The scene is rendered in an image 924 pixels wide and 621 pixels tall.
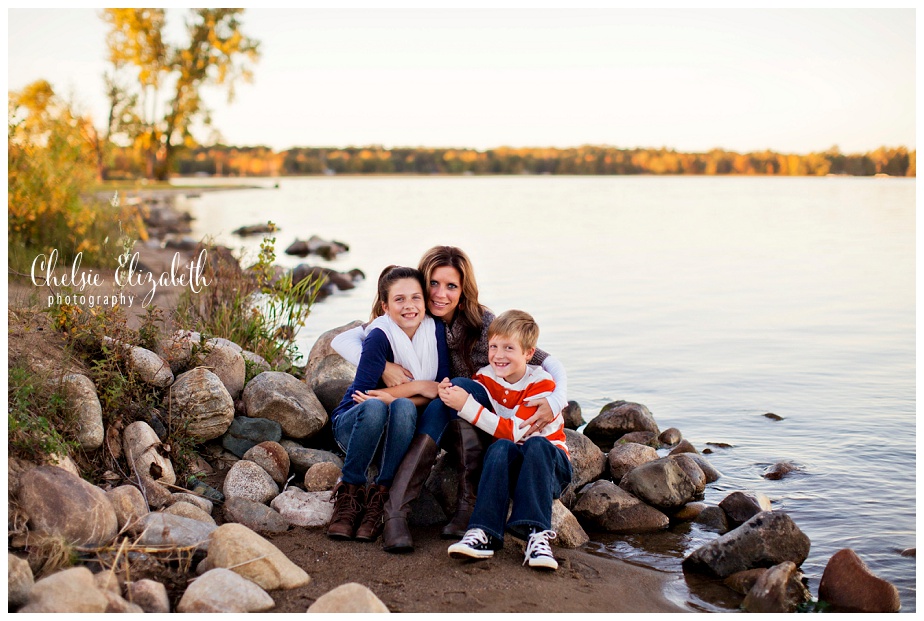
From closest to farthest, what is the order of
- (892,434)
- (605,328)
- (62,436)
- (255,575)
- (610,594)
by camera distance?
1. (255,575)
2. (610,594)
3. (62,436)
4. (892,434)
5. (605,328)

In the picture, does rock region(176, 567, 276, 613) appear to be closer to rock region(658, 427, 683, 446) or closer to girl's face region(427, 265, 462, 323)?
girl's face region(427, 265, 462, 323)

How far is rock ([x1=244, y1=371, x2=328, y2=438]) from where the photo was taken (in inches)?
222

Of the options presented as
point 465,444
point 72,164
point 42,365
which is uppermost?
point 72,164

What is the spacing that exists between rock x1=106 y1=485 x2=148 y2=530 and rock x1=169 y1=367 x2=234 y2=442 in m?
0.83

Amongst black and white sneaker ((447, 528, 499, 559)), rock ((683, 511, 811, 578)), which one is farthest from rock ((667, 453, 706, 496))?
black and white sneaker ((447, 528, 499, 559))

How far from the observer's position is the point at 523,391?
4.92 meters

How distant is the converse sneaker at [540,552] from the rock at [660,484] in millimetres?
1252

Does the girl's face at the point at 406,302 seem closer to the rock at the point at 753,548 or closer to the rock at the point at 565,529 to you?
the rock at the point at 565,529

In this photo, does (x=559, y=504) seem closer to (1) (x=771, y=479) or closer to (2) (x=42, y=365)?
(1) (x=771, y=479)

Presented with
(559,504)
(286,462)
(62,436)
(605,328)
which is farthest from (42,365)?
(605,328)

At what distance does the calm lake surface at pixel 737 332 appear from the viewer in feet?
19.4

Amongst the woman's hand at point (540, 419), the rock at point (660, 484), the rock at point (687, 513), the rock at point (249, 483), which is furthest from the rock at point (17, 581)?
the rock at point (687, 513)

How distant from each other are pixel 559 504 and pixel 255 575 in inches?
70.6

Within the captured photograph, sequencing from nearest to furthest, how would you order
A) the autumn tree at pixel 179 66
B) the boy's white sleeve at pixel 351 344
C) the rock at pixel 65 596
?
the rock at pixel 65 596, the boy's white sleeve at pixel 351 344, the autumn tree at pixel 179 66
